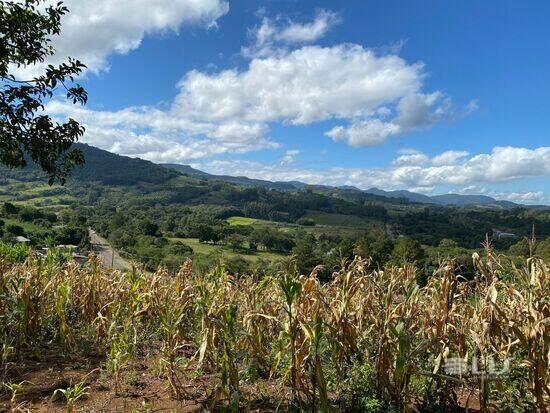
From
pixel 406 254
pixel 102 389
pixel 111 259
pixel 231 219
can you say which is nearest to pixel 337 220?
pixel 231 219

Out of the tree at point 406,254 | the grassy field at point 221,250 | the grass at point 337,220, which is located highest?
the tree at point 406,254

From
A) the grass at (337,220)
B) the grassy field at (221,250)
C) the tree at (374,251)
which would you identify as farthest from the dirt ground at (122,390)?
the grass at (337,220)

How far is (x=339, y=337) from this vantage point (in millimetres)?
4105

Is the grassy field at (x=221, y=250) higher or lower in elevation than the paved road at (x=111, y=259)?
lower

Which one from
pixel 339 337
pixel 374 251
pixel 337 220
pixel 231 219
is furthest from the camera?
pixel 337 220

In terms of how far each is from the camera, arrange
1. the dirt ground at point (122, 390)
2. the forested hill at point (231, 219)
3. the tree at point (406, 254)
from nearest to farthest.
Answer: the dirt ground at point (122, 390), the tree at point (406, 254), the forested hill at point (231, 219)

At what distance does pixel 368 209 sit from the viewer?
591ft

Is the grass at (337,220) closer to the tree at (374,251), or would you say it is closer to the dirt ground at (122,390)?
the tree at (374,251)

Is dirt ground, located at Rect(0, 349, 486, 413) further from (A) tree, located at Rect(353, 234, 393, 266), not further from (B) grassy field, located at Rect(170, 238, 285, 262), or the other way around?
(B) grassy field, located at Rect(170, 238, 285, 262)

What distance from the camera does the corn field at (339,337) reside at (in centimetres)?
328

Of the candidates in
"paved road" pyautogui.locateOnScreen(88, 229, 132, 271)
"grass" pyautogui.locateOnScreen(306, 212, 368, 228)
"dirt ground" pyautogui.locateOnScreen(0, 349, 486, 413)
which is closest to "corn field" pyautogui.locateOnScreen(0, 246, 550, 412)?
"dirt ground" pyautogui.locateOnScreen(0, 349, 486, 413)

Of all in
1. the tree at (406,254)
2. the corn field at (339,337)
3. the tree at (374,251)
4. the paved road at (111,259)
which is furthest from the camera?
the paved road at (111,259)

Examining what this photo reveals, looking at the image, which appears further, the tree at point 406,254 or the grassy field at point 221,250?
the grassy field at point 221,250

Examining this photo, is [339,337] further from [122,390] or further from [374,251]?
[374,251]
